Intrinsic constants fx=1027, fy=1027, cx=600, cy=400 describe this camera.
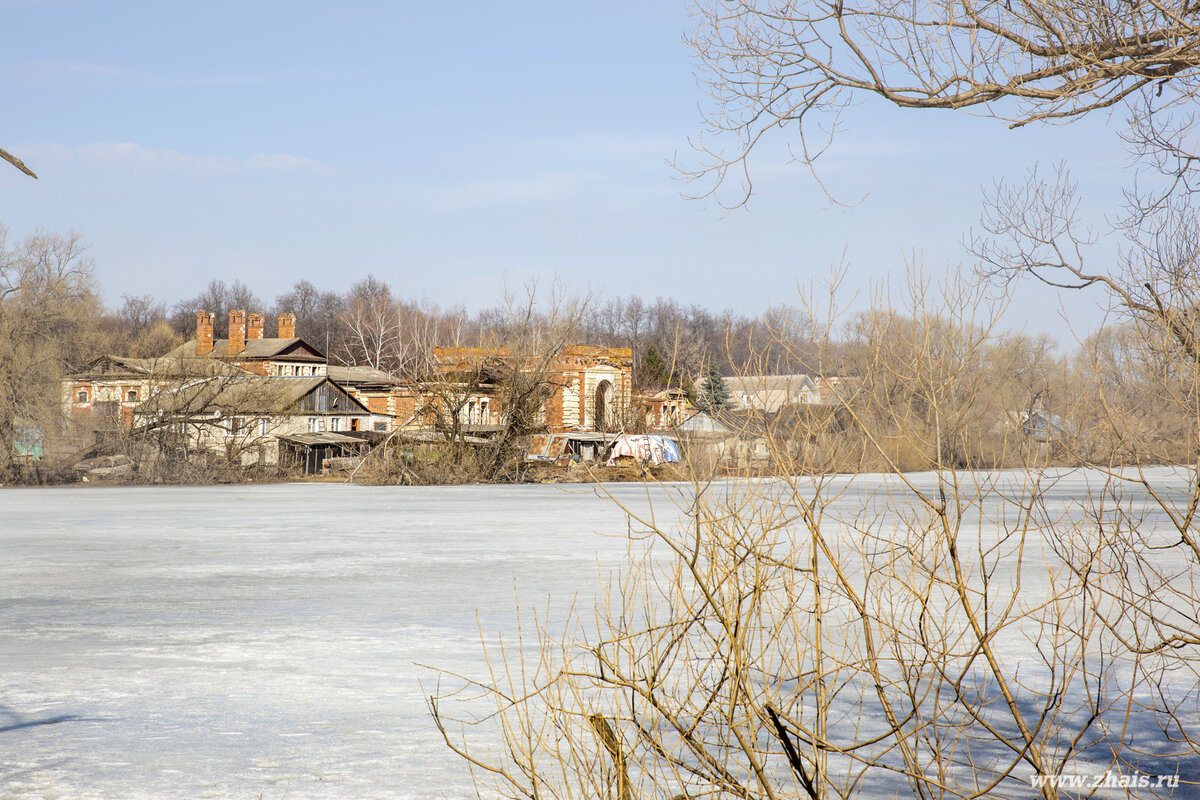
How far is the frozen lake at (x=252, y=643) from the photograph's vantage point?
5168mm

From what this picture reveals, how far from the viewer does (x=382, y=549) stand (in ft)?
49.5

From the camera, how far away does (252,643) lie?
8.23 meters

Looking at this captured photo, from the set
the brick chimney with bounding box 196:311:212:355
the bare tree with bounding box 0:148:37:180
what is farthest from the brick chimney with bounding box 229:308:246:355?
the bare tree with bounding box 0:148:37:180

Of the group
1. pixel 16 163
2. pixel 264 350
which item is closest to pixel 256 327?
pixel 264 350

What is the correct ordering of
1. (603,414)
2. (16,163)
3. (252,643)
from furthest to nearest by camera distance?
(603,414), (252,643), (16,163)

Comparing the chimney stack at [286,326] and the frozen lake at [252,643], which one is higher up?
the chimney stack at [286,326]

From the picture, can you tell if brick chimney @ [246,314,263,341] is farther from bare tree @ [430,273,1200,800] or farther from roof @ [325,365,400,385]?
bare tree @ [430,273,1200,800]

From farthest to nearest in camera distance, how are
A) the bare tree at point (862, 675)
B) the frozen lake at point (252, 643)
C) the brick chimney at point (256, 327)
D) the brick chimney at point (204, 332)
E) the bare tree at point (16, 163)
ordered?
the brick chimney at point (256, 327) < the brick chimney at point (204, 332) < the frozen lake at point (252, 643) < the bare tree at point (862, 675) < the bare tree at point (16, 163)

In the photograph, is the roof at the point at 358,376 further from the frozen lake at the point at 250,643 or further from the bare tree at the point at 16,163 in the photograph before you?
the bare tree at the point at 16,163

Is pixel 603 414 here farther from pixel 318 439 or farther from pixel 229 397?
pixel 229 397

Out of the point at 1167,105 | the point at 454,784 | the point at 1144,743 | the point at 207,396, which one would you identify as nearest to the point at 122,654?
the point at 454,784

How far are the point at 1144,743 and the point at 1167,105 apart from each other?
428 cm

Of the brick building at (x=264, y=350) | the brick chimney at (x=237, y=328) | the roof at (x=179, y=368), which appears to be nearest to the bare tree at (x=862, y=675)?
the roof at (x=179, y=368)

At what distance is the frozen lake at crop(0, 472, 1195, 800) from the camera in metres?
5.17
